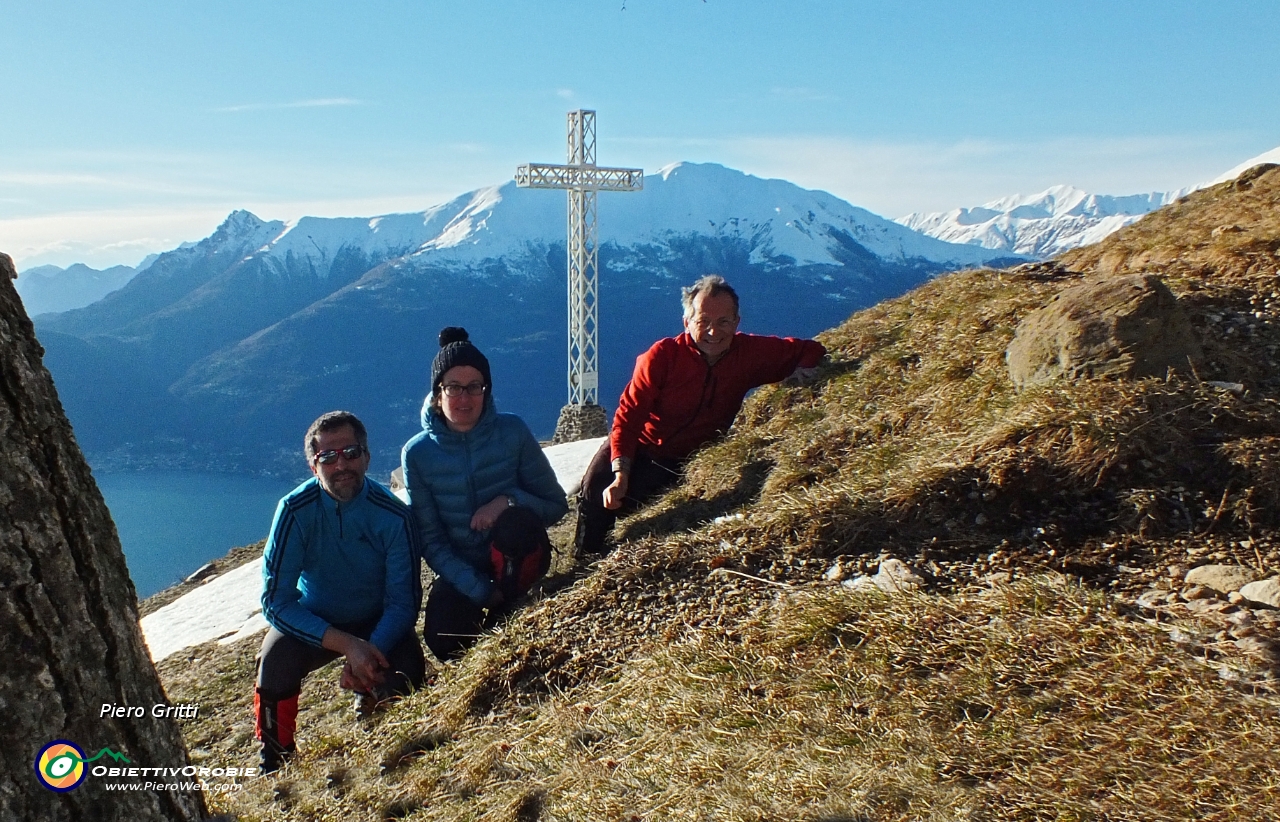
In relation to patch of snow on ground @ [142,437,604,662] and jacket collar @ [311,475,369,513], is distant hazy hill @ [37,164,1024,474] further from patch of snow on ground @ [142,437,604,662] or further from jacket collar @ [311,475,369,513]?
jacket collar @ [311,475,369,513]

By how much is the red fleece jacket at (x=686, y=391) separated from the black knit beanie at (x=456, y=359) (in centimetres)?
102

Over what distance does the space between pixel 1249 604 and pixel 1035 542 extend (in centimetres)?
89

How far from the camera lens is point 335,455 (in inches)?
185

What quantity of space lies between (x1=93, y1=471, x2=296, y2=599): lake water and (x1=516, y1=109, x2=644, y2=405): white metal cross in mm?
29378

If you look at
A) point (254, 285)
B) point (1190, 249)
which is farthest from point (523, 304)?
point (1190, 249)

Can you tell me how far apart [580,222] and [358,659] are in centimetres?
2303

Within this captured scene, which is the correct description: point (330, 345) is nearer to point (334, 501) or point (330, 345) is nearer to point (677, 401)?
point (677, 401)

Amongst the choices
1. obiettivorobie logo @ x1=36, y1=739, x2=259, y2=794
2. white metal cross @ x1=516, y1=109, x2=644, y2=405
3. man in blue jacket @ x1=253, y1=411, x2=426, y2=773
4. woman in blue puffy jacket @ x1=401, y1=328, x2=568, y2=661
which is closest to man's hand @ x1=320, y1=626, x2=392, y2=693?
man in blue jacket @ x1=253, y1=411, x2=426, y2=773

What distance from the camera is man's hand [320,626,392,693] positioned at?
4.48m

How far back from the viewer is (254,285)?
19975 cm

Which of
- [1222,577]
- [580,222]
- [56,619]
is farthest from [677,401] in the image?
[580,222]

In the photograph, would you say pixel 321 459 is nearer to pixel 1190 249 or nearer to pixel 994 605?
pixel 994 605

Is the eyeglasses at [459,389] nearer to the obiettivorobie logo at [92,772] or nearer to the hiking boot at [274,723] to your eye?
the hiking boot at [274,723]

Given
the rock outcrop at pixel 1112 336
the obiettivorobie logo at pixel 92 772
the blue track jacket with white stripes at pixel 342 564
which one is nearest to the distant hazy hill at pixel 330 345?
the blue track jacket with white stripes at pixel 342 564
